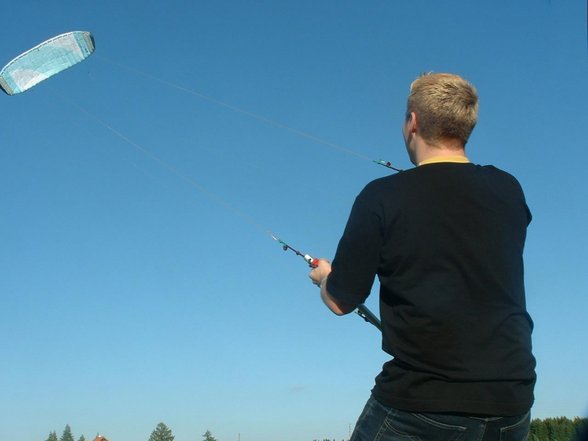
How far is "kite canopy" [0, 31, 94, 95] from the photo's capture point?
37.6ft

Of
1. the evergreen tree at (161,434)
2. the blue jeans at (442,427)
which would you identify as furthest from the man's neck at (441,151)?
the evergreen tree at (161,434)

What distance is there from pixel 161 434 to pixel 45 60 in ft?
102

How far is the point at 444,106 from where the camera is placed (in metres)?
2.84

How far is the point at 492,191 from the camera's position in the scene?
2.83 m

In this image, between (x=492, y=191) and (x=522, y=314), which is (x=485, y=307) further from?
(x=492, y=191)

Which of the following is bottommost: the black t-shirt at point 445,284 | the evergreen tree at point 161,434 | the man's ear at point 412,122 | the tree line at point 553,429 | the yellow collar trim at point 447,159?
the black t-shirt at point 445,284

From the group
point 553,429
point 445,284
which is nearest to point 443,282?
point 445,284

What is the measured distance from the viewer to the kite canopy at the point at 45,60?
1145 cm

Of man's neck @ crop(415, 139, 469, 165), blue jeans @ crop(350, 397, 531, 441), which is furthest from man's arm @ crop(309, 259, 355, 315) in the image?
man's neck @ crop(415, 139, 469, 165)

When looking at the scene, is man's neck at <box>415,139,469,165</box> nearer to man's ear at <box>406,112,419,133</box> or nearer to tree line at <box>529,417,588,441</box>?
man's ear at <box>406,112,419,133</box>

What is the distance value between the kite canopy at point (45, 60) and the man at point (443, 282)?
9691mm

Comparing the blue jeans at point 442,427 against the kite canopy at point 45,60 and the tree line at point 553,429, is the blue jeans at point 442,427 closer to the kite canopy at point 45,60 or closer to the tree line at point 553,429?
the tree line at point 553,429

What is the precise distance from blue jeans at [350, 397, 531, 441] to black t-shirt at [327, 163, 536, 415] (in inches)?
1.3

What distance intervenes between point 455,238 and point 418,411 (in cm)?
59
